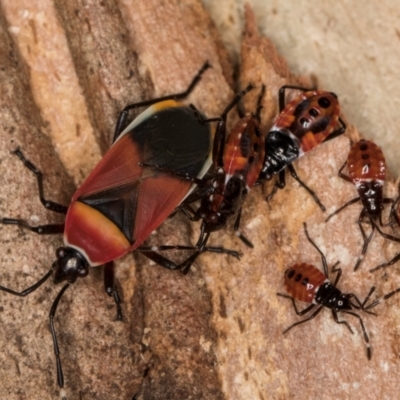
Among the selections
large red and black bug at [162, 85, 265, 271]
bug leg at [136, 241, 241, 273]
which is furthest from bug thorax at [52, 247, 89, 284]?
large red and black bug at [162, 85, 265, 271]

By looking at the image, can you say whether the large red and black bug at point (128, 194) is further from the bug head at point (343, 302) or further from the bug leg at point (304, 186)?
the bug head at point (343, 302)

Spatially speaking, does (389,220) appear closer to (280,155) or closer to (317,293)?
(317,293)

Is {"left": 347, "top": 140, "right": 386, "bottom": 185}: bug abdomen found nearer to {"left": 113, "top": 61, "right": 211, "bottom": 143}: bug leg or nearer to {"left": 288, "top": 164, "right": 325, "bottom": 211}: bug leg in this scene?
{"left": 288, "top": 164, "right": 325, "bottom": 211}: bug leg

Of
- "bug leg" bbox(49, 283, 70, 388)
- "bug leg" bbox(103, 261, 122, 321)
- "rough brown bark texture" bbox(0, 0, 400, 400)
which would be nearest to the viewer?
"bug leg" bbox(49, 283, 70, 388)

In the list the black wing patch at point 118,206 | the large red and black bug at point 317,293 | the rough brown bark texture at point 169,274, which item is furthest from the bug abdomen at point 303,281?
the black wing patch at point 118,206

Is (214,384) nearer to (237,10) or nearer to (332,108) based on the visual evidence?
(332,108)

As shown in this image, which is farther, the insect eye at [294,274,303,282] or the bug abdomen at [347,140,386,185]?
the bug abdomen at [347,140,386,185]

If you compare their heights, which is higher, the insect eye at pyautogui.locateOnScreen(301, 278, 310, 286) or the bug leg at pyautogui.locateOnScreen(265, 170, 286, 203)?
the bug leg at pyautogui.locateOnScreen(265, 170, 286, 203)

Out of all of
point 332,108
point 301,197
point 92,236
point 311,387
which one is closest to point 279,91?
point 332,108
